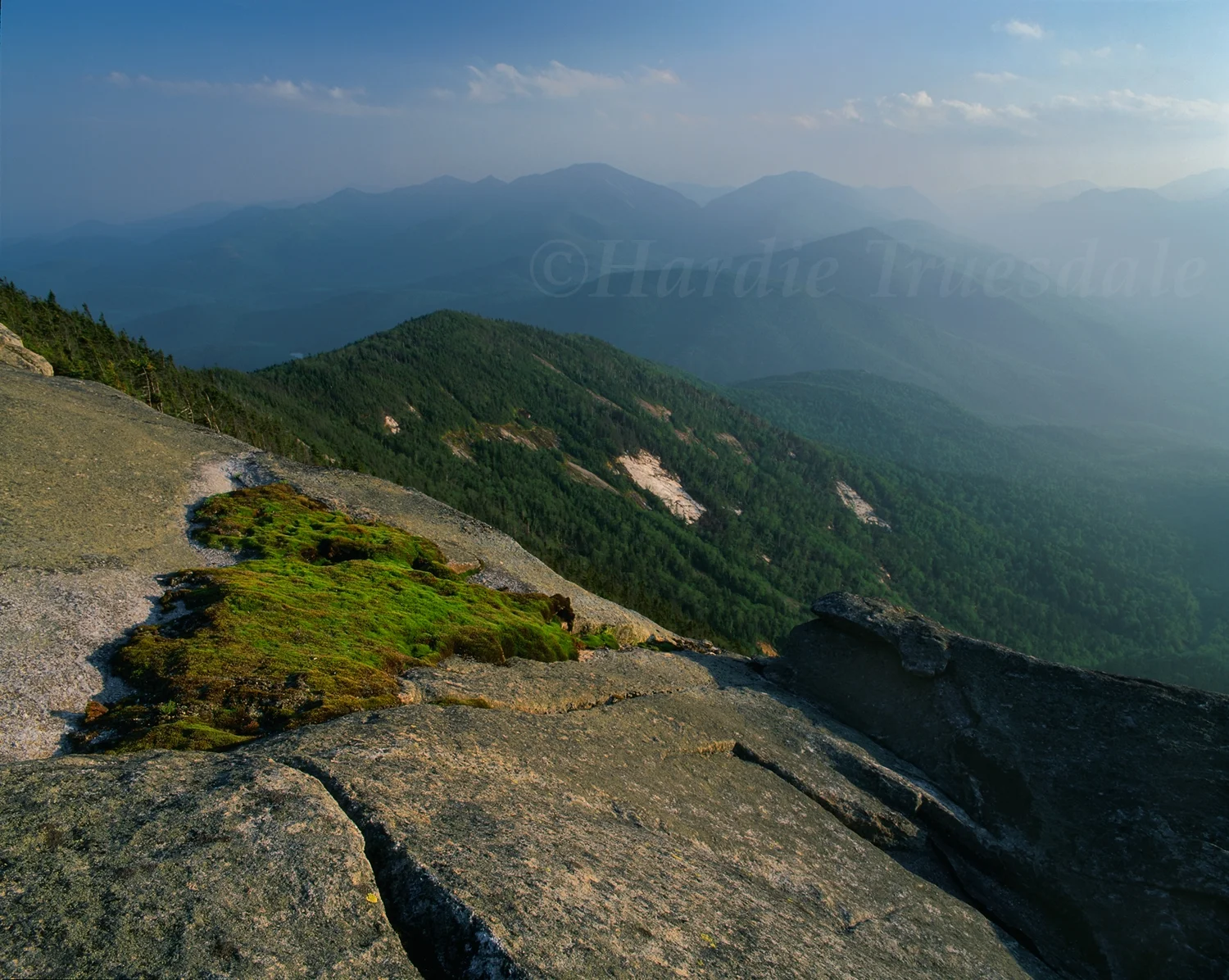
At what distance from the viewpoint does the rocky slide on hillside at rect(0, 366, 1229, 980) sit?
37.0ft

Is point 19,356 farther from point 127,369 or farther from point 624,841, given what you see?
point 624,841

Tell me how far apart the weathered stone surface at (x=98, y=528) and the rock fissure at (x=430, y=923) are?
12964 millimetres

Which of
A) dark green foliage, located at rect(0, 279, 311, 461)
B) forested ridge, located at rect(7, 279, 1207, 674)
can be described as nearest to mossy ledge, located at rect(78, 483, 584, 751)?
dark green foliage, located at rect(0, 279, 311, 461)

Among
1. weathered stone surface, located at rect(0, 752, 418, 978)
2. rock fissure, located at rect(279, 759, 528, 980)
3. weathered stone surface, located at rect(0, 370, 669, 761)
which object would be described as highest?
weathered stone surface, located at rect(0, 752, 418, 978)

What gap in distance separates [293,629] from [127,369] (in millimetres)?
70033

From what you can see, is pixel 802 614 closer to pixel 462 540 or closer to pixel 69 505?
pixel 462 540

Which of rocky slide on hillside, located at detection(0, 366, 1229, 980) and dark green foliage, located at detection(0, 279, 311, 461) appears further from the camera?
dark green foliage, located at detection(0, 279, 311, 461)

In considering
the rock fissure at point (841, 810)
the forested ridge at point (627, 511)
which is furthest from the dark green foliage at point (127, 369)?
the rock fissure at point (841, 810)

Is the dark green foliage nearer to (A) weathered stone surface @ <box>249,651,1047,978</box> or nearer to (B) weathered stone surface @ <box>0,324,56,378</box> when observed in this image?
(B) weathered stone surface @ <box>0,324,56,378</box>

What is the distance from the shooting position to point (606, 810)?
17.4m

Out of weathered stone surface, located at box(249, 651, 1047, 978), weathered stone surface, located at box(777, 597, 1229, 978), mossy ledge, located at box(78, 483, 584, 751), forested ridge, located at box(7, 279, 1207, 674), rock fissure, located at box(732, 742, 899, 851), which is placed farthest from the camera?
forested ridge, located at box(7, 279, 1207, 674)

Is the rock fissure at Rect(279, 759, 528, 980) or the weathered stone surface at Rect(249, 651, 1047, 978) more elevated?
the rock fissure at Rect(279, 759, 528, 980)

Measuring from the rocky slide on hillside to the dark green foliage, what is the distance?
1337 inches

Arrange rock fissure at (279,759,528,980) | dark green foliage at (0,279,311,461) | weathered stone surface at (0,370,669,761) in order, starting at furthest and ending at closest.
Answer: dark green foliage at (0,279,311,461) → weathered stone surface at (0,370,669,761) → rock fissure at (279,759,528,980)
